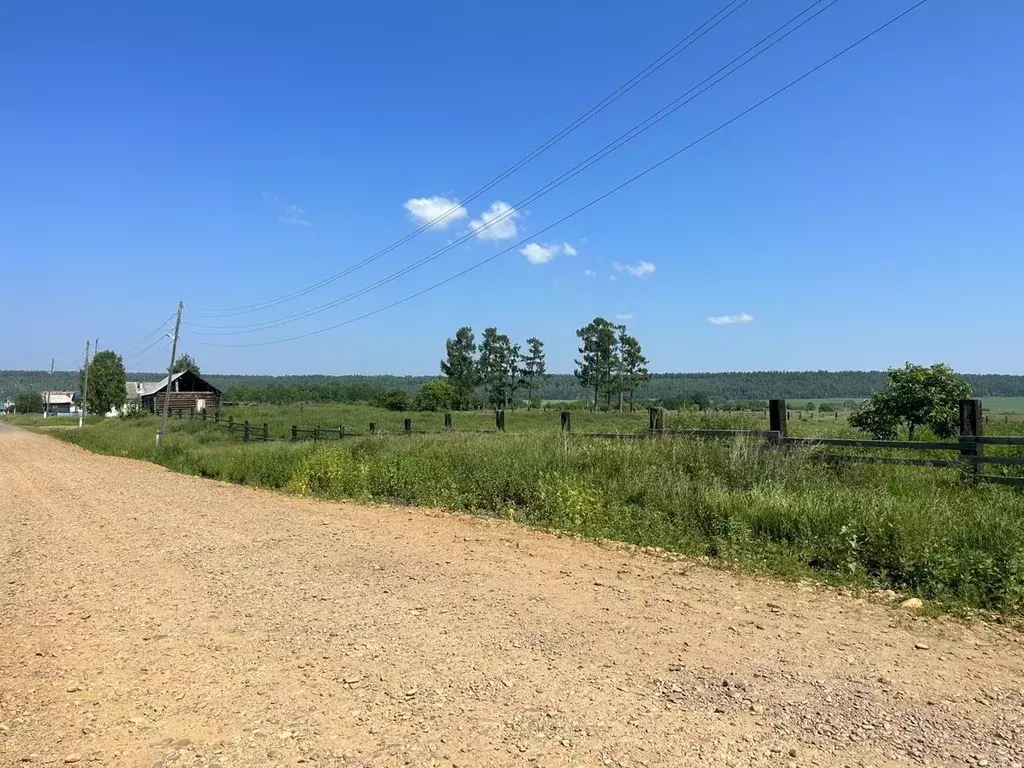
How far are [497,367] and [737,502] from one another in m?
86.8

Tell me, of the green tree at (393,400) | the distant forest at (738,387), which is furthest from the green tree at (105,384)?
the green tree at (393,400)

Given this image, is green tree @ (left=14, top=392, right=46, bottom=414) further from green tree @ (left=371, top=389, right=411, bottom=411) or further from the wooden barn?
green tree @ (left=371, top=389, right=411, bottom=411)

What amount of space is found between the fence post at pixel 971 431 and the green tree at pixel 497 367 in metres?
84.8

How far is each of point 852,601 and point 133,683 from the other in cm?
531

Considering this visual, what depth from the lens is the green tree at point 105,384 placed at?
8862cm

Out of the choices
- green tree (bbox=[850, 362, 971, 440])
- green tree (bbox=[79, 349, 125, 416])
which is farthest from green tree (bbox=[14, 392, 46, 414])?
green tree (bbox=[850, 362, 971, 440])

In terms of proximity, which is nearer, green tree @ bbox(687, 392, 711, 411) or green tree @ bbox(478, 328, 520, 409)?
green tree @ bbox(687, 392, 711, 411)

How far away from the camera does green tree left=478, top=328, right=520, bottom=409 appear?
94.4 m

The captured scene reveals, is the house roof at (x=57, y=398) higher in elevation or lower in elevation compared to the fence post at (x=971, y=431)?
higher

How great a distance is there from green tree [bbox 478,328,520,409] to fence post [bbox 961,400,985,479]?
84836 mm

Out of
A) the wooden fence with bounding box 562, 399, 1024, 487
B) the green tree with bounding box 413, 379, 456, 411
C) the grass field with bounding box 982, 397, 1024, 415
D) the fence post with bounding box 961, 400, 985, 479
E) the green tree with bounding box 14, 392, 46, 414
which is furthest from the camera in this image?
the green tree with bounding box 14, 392, 46, 414

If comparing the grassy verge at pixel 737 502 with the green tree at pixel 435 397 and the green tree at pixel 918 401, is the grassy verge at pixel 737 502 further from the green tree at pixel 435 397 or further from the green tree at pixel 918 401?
the green tree at pixel 435 397

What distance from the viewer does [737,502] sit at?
798cm

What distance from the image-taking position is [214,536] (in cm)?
917
